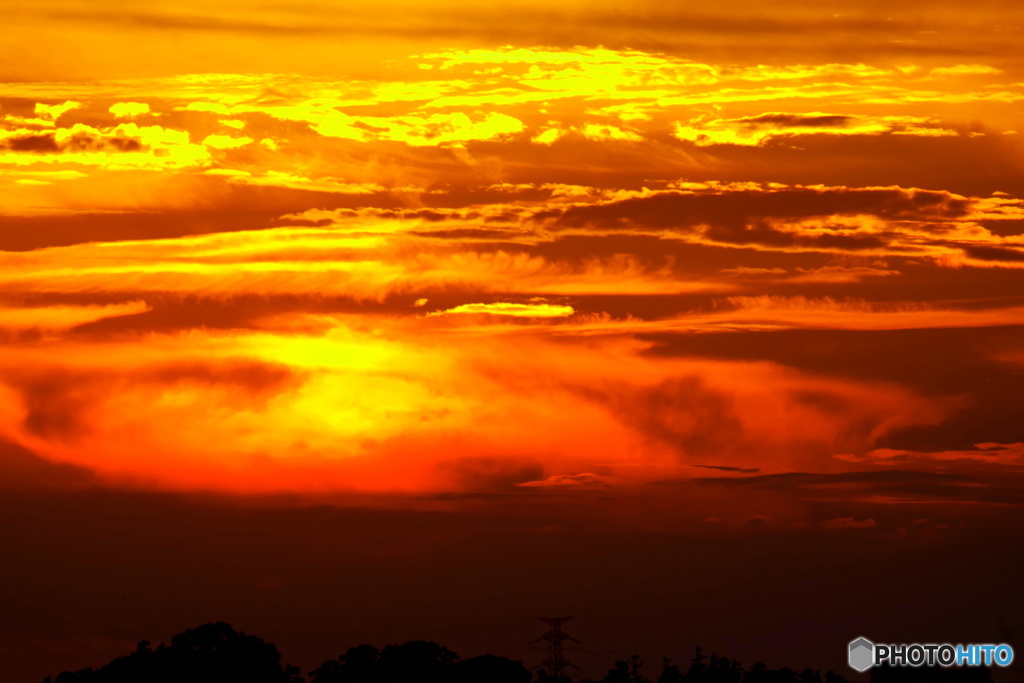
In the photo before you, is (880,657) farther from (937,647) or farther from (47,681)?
(47,681)

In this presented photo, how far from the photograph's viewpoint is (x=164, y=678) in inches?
6983

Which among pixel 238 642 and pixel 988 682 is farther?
pixel 238 642

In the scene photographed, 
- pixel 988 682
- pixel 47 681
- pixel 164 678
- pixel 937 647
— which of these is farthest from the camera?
pixel 47 681

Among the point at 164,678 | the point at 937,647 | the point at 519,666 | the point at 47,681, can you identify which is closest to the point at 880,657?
the point at 937,647

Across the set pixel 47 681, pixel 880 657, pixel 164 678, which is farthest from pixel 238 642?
pixel 880 657

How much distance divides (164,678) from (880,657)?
211ft

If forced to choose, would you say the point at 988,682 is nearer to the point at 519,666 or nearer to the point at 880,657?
the point at 880,657

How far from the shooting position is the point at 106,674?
180 m

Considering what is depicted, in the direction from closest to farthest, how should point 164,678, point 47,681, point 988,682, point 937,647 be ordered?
point 937,647
point 988,682
point 164,678
point 47,681

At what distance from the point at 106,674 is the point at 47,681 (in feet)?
42.3

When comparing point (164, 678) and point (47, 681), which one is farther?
point (47, 681)

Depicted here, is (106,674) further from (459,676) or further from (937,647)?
(937,647)

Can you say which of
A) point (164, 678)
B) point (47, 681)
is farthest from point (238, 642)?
point (47, 681)

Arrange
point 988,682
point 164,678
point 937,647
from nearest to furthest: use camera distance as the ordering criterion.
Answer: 1. point 937,647
2. point 988,682
3. point 164,678
